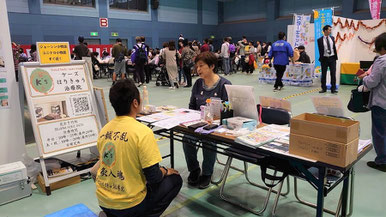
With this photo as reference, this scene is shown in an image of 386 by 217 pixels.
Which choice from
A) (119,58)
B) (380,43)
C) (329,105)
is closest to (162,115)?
(329,105)

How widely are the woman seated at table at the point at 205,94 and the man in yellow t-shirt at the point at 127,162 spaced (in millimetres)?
1017

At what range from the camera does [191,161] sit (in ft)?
9.55

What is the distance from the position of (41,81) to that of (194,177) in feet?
5.72

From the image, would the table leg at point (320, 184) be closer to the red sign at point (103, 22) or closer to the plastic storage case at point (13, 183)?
the plastic storage case at point (13, 183)

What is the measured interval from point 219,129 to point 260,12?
18.7 m

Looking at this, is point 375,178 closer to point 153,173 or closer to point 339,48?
point 153,173

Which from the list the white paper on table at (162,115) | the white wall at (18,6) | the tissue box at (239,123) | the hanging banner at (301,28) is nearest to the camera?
the tissue box at (239,123)

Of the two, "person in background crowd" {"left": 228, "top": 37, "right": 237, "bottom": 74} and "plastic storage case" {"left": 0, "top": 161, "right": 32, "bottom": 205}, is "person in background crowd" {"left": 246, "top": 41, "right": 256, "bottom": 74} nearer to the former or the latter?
"person in background crowd" {"left": 228, "top": 37, "right": 237, "bottom": 74}

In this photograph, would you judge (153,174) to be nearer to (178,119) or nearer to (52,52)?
(178,119)

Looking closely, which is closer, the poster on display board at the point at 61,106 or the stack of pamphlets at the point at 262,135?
the stack of pamphlets at the point at 262,135

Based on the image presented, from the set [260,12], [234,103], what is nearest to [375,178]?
[234,103]

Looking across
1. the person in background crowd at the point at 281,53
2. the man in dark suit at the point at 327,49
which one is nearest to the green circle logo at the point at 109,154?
the man in dark suit at the point at 327,49

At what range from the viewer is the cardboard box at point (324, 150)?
1575mm

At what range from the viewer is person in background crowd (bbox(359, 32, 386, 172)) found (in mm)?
2855
